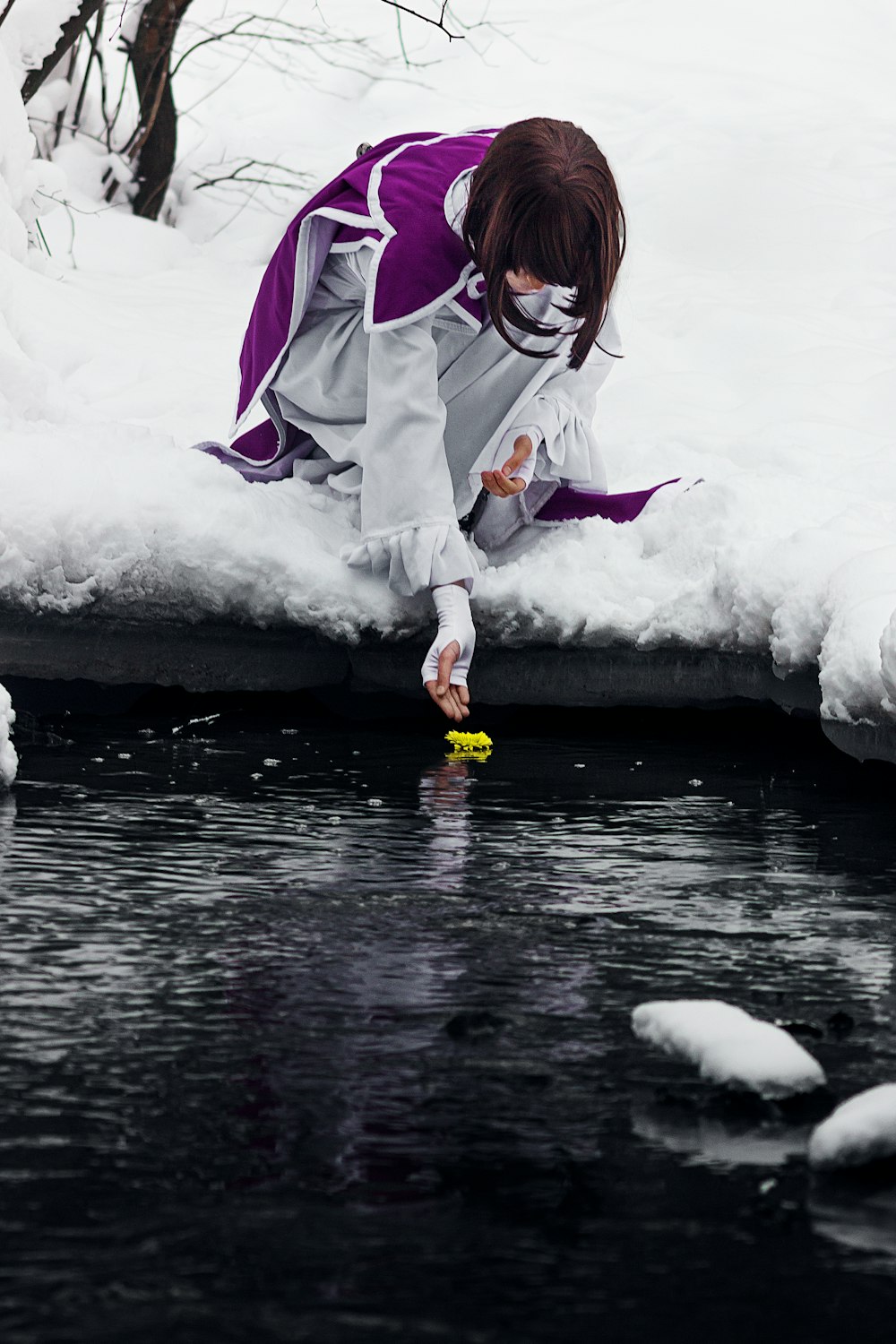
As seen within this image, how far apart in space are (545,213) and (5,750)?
1386 mm

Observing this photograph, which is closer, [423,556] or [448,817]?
[448,817]

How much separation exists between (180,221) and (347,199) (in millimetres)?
4653

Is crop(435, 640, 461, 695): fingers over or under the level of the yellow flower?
over

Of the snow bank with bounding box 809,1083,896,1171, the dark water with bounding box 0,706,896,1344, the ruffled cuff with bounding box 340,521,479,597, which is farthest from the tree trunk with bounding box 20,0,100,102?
the snow bank with bounding box 809,1083,896,1171

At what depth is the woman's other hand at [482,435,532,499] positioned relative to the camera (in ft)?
12.9

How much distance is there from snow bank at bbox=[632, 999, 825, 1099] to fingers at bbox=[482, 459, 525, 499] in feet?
6.96

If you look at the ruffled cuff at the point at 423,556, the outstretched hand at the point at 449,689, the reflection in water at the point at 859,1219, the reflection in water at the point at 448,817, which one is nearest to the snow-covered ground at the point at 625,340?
the ruffled cuff at the point at 423,556

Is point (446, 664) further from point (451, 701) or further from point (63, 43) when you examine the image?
point (63, 43)

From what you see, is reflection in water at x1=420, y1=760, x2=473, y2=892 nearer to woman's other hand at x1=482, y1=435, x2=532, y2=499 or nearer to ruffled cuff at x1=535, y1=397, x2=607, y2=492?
woman's other hand at x1=482, y1=435, x2=532, y2=499

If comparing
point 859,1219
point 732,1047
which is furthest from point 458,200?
point 859,1219

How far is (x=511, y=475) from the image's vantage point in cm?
402

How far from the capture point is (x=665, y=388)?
588 cm

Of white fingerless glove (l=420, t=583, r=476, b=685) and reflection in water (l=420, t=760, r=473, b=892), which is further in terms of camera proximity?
white fingerless glove (l=420, t=583, r=476, b=685)

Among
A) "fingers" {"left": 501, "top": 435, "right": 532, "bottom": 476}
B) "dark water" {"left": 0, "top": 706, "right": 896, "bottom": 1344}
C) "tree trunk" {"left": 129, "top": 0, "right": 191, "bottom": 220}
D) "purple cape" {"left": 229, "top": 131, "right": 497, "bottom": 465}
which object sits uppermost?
"tree trunk" {"left": 129, "top": 0, "right": 191, "bottom": 220}
